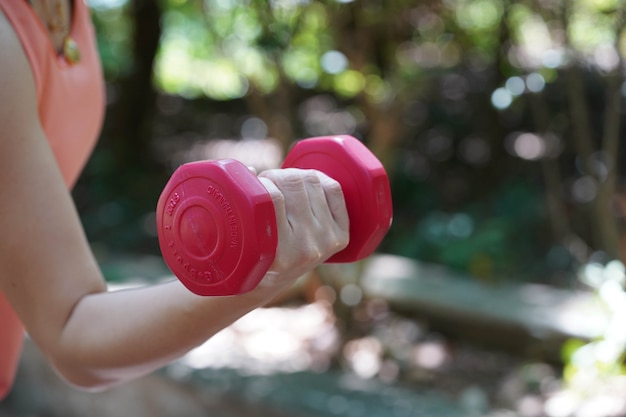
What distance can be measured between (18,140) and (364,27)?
2397mm

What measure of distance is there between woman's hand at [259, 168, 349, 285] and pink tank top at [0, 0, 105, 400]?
0.30 m

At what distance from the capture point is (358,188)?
719 millimetres

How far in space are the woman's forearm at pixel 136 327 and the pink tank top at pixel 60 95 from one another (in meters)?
0.22

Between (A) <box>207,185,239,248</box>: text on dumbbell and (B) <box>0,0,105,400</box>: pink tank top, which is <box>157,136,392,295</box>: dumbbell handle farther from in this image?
(B) <box>0,0,105,400</box>: pink tank top

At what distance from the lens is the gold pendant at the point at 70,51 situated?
0.87 meters

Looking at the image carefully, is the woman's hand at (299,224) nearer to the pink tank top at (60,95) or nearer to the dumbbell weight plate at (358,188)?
the dumbbell weight plate at (358,188)

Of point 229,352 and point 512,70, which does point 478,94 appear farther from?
point 229,352

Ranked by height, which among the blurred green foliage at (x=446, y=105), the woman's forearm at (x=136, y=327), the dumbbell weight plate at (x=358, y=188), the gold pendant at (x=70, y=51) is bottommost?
the blurred green foliage at (x=446, y=105)

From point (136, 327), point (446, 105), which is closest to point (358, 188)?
point (136, 327)

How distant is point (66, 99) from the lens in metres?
0.86

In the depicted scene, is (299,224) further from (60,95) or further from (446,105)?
(446,105)

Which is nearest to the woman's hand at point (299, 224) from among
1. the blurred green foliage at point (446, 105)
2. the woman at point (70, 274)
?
the woman at point (70, 274)

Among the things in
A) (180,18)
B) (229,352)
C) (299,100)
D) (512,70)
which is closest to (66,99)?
(229,352)

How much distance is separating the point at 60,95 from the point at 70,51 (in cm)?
6
